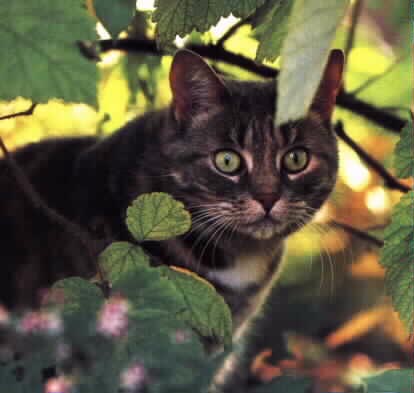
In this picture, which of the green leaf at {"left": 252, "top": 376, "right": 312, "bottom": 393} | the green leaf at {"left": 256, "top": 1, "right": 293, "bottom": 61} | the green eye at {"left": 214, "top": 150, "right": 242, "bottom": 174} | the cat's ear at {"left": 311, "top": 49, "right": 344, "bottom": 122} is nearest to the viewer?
the green leaf at {"left": 252, "top": 376, "right": 312, "bottom": 393}

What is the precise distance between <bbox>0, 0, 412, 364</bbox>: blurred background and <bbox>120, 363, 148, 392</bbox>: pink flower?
31 cm

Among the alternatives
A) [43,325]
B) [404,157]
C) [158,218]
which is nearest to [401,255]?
[404,157]

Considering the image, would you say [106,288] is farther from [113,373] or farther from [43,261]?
[43,261]

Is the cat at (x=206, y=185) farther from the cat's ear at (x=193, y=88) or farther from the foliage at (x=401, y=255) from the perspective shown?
the foliage at (x=401, y=255)

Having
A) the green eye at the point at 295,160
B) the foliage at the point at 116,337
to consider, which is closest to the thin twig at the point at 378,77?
the green eye at the point at 295,160

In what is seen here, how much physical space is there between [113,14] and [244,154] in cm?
45

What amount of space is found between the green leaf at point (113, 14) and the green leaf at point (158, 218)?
0.15 m

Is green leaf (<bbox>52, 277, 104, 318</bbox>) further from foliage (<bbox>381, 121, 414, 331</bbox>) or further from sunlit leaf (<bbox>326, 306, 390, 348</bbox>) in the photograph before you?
sunlit leaf (<bbox>326, 306, 390, 348</bbox>)

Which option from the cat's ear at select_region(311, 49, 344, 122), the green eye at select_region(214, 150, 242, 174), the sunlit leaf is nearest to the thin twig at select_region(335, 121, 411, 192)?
the cat's ear at select_region(311, 49, 344, 122)

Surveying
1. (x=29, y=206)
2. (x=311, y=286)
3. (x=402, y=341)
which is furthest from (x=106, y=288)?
(x=402, y=341)

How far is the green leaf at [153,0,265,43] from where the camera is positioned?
636 millimetres

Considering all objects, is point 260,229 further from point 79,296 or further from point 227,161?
point 79,296

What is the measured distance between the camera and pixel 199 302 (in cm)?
59

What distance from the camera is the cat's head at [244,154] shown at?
0.98 m
